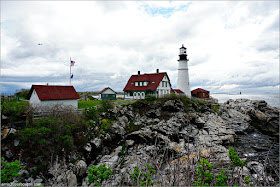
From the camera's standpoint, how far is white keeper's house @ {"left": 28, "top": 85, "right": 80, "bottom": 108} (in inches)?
772

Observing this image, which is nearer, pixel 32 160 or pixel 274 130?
pixel 32 160

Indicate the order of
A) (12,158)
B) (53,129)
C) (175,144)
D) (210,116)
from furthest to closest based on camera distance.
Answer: (210,116), (175,144), (53,129), (12,158)

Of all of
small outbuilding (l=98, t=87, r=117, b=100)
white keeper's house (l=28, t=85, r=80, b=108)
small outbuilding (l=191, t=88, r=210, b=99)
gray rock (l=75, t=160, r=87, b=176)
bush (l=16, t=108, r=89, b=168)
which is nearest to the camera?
bush (l=16, t=108, r=89, b=168)

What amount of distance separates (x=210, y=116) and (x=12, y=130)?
96.5 ft

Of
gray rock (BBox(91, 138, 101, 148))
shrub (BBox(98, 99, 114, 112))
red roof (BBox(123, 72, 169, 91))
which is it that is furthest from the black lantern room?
gray rock (BBox(91, 138, 101, 148))

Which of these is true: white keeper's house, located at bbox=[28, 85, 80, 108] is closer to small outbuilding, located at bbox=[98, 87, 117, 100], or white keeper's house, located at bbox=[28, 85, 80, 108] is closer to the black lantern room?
small outbuilding, located at bbox=[98, 87, 117, 100]

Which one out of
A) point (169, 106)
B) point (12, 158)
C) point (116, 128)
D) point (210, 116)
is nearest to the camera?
point (12, 158)

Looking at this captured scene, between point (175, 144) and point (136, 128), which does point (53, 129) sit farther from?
point (175, 144)

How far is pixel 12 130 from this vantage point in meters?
13.9

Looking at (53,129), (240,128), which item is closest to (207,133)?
(240,128)

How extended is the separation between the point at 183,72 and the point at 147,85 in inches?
434

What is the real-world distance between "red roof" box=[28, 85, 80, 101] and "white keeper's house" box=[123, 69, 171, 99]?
1494cm

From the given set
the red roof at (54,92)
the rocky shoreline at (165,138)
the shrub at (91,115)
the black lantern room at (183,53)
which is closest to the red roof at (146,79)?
the rocky shoreline at (165,138)

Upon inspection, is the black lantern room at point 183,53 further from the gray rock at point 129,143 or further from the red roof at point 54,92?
the gray rock at point 129,143
